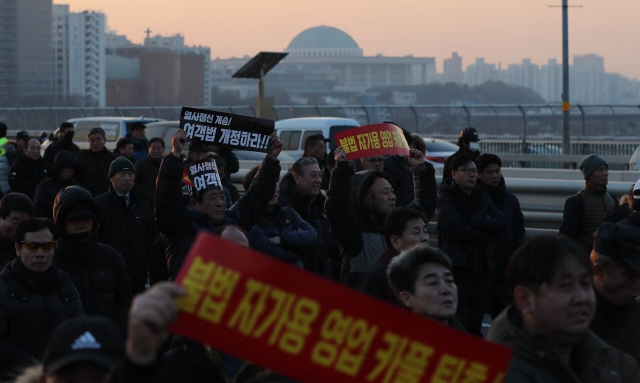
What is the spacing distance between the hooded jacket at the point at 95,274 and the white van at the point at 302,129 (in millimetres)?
14482

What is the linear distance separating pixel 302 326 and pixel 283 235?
4.49m

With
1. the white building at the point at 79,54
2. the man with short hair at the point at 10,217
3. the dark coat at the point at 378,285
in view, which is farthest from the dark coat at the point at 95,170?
the white building at the point at 79,54

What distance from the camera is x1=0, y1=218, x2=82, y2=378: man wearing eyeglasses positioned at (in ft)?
18.0

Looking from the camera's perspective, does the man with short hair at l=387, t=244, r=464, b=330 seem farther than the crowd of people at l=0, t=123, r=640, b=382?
Yes

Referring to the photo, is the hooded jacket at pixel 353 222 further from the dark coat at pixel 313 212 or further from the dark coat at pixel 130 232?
the dark coat at pixel 130 232

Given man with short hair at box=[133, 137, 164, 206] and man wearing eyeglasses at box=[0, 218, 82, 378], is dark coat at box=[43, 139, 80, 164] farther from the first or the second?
man wearing eyeglasses at box=[0, 218, 82, 378]

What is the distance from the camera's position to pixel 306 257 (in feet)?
24.8

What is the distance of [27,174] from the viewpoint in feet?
43.5

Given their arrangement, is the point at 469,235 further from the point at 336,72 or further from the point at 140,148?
the point at 336,72

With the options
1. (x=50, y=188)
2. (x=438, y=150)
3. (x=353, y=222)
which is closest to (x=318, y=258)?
(x=353, y=222)

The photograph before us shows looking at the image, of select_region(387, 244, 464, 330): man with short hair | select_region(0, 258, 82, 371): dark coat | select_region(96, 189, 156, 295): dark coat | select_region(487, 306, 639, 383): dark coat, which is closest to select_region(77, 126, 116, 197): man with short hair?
select_region(96, 189, 156, 295): dark coat

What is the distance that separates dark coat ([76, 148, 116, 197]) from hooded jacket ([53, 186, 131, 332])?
5796mm

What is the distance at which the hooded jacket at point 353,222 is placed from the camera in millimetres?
6879

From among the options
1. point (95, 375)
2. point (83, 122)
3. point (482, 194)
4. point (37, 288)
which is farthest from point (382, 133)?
point (83, 122)
